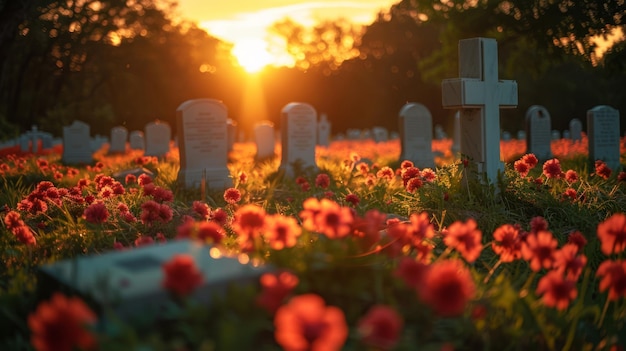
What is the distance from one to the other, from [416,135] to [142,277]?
1253 centimetres

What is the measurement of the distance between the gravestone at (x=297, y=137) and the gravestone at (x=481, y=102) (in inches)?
193

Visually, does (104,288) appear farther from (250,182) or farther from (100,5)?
(100,5)

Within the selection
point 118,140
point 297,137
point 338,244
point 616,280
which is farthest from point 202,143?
point 118,140

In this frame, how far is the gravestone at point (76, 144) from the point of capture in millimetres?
17547

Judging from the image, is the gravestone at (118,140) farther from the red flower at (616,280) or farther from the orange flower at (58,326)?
the orange flower at (58,326)

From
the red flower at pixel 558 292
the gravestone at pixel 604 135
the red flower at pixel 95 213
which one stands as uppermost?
the gravestone at pixel 604 135

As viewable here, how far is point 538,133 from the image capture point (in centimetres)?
1478

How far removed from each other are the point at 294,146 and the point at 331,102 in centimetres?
3473

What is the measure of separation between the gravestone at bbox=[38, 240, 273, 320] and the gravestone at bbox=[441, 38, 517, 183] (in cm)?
471

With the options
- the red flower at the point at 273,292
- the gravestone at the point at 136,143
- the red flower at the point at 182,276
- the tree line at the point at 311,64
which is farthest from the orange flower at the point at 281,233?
the gravestone at the point at 136,143

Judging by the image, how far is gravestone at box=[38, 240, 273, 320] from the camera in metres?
2.32

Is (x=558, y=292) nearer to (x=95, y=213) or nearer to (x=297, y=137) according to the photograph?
(x=95, y=213)

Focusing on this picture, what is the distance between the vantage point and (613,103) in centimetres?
3297

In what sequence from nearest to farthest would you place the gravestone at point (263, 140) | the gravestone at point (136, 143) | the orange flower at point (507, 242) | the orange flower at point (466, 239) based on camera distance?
the orange flower at point (466, 239)
the orange flower at point (507, 242)
the gravestone at point (263, 140)
the gravestone at point (136, 143)
